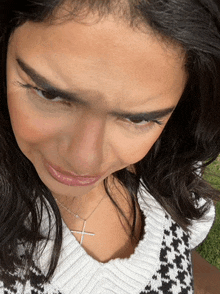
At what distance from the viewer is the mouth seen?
0.86 meters

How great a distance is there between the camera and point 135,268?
3.81 feet

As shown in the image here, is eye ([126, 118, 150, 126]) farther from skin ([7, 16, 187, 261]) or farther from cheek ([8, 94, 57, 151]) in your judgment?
cheek ([8, 94, 57, 151])

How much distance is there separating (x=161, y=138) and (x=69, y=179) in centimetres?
47

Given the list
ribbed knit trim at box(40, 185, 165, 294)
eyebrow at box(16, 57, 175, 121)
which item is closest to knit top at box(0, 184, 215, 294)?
→ ribbed knit trim at box(40, 185, 165, 294)

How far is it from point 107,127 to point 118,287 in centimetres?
56

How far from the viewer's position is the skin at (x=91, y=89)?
26.3 inches

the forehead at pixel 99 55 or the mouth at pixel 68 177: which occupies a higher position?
the forehead at pixel 99 55

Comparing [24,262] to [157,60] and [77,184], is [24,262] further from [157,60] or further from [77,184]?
[157,60]

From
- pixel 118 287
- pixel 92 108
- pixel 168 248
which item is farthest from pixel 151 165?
pixel 92 108

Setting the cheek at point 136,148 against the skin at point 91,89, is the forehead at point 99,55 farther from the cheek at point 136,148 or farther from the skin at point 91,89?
the cheek at point 136,148

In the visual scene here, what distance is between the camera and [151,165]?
133 cm

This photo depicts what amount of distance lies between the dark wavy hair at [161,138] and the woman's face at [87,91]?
0.09 ft

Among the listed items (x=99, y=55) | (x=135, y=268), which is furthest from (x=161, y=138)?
(x=99, y=55)

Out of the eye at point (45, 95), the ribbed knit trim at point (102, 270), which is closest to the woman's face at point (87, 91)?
the eye at point (45, 95)
